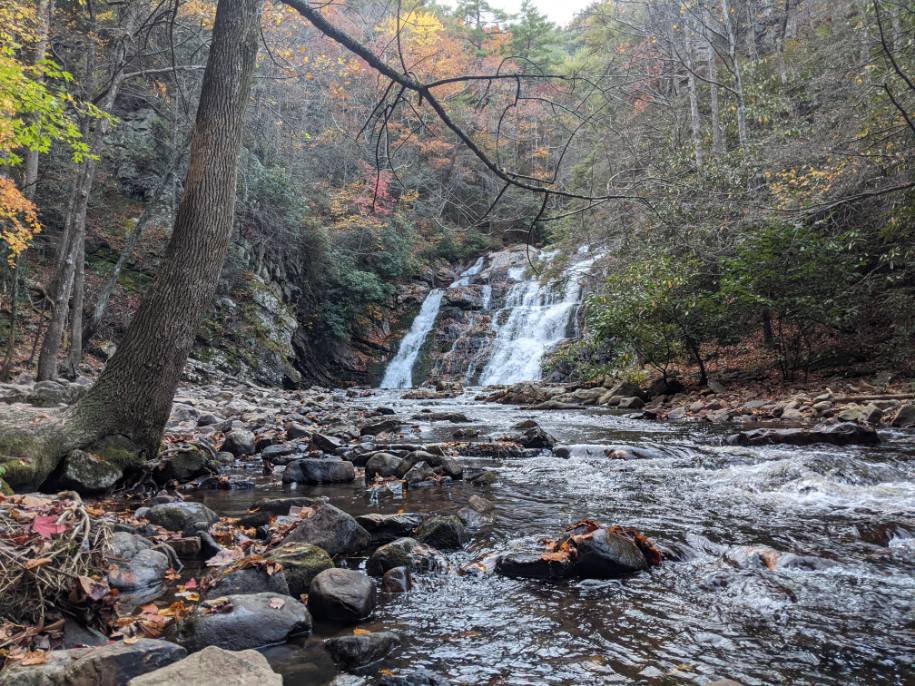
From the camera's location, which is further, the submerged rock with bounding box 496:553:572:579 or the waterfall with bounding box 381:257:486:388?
the waterfall with bounding box 381:257:486:388

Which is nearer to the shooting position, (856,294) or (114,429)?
(114,429)

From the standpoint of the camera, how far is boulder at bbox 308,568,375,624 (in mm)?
2582

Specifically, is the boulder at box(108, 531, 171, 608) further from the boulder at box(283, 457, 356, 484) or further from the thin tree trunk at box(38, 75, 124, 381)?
the thin tree trunk at box(38, 75, 124, 381)

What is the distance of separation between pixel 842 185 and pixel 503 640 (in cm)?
965

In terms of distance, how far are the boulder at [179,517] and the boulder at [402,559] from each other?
1.29 metres

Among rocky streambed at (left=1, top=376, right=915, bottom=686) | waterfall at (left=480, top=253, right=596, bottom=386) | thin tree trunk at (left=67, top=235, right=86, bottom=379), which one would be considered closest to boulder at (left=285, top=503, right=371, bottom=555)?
rocky streambed at (left=1, top=376, right=915, bottom=686)

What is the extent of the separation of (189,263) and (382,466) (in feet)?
9.11

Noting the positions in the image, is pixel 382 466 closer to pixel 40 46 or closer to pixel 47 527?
pixel 47 527

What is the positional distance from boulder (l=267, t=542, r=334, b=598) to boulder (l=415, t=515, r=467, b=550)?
2.60ft

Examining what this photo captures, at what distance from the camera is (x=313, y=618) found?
101 inches

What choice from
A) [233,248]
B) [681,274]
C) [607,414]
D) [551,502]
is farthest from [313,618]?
[233,248]

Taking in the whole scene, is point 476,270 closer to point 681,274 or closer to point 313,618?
point 681,274

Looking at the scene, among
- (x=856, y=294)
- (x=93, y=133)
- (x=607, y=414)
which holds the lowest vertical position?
(x=607, y=414)

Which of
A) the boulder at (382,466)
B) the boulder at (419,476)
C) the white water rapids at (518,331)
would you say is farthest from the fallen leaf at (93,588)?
the white water rapids at (518,331)
